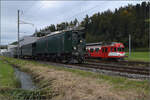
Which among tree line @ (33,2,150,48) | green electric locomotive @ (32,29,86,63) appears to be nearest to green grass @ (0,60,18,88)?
green electric locomotive @ (32,29,86,63)

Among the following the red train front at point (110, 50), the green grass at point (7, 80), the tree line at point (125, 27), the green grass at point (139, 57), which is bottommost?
the green grass at point (7, 80)

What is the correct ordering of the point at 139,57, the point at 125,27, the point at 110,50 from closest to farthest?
the point at 110,50, the point at 139,57, the point at 125,27

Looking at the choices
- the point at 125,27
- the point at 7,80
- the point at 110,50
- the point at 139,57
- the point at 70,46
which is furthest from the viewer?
the point at 125,27

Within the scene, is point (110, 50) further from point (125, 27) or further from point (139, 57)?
point (125, 27)

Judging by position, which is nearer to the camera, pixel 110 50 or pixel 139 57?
pixel 110 50

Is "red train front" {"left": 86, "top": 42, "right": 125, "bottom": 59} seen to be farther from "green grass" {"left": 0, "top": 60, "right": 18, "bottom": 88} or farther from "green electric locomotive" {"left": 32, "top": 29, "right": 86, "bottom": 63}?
"green grass" {"left": 0, "top": 60, "right": 18, "bottom": 88}

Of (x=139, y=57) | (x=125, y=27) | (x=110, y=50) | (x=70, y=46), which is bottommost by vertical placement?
(x=139, y=57)

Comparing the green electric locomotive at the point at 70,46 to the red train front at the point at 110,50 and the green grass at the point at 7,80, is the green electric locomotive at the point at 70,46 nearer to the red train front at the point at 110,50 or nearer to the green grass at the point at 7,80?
the green grass at the point at 7,80

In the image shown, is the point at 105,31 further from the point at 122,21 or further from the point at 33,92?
the point at 33,92

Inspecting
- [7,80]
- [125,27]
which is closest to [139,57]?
[7,80]

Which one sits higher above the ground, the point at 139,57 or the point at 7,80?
the point at 139,57

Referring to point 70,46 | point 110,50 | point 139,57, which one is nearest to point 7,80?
point 70,46

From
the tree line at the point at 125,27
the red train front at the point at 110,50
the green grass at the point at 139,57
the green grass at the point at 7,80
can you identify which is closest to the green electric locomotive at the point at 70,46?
the green grass at the point at 7,80

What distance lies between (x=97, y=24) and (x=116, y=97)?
86103 mm
